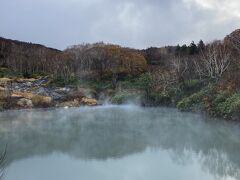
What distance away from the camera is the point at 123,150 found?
39.6ft

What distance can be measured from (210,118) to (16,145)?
11.2m

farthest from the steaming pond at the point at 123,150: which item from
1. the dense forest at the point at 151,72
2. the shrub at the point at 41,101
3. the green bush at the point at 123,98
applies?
the green bush at the point at 123,98

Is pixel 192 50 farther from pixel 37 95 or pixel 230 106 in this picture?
pixel 230 106

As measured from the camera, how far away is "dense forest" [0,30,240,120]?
23.1 m

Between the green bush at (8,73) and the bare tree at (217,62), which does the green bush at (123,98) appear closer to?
the bare tree at (217,62)

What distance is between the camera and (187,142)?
43.9ft

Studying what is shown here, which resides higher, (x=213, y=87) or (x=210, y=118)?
(x=213, y=87)

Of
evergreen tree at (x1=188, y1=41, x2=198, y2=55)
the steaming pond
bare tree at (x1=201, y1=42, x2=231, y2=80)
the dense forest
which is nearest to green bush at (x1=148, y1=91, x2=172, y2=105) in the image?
the dense forest

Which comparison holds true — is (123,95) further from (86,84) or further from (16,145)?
(16,145)

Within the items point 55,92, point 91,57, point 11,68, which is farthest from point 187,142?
point 11,68

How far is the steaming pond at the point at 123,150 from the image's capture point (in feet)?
Answer: 29.8

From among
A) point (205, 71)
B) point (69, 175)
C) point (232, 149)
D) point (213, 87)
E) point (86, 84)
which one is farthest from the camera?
point (86, 84)

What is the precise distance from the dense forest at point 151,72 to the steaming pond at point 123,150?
409 cm

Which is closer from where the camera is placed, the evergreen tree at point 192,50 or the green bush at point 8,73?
the evergreen tree at point 192,50
